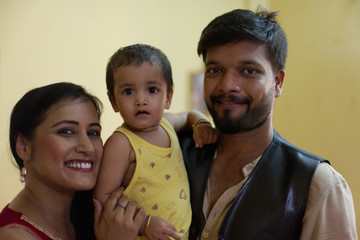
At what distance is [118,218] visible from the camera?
1.28 metres

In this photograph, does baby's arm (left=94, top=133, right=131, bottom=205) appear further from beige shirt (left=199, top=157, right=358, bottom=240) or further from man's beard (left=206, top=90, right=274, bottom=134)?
beige shirt (left=199, top=157, right=358, bottom=240)

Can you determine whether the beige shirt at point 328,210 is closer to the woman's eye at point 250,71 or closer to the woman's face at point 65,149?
the woman's eye at point 250,71

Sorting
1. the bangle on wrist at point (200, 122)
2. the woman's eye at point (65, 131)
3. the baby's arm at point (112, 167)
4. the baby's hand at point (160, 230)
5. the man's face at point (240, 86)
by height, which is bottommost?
the baby's hand at point (160, 230)

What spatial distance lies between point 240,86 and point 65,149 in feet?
2.54

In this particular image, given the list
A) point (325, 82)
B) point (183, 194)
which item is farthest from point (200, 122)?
point (325, 82)

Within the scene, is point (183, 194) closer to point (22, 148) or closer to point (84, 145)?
point (84, 145)

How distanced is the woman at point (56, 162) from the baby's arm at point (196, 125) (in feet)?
1.57

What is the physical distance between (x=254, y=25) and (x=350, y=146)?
6.95 ft

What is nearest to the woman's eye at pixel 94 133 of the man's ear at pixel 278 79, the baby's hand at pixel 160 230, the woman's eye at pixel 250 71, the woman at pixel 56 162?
the woman at pixel 56 162

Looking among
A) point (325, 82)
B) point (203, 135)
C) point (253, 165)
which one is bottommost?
point (253, 165)

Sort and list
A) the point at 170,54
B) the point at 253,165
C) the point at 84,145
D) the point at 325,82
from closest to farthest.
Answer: the point at 84,145 < the point at 253,165 < the point at 325,82 < the point at 170,54

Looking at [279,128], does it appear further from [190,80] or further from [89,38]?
[89,38]

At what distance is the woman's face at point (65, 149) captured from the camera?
1.26 meters

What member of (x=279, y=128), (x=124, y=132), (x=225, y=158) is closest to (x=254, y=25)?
(x=225, y=158)
